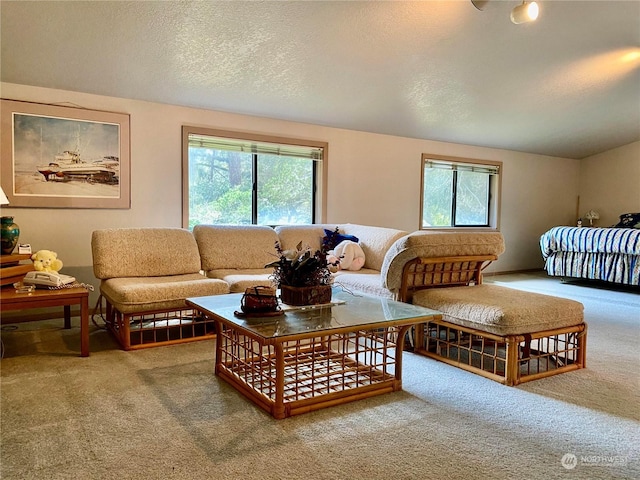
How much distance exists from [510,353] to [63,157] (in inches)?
149

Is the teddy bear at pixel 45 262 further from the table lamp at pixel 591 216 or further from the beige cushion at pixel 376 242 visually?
the table lamp at pixel 591 216

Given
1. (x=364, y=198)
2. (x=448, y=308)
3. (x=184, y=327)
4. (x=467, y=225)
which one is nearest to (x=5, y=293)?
(x=184, y=327)

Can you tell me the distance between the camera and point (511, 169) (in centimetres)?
735

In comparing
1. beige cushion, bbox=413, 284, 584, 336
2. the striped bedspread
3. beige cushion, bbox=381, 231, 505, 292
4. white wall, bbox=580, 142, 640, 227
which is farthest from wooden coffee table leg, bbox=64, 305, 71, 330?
white wall, bbox=580, 142, 640, 227

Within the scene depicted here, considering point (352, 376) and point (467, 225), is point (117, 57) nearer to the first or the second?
point (352, 376)

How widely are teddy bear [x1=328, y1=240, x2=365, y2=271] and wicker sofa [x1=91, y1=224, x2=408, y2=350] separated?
0.10 meters

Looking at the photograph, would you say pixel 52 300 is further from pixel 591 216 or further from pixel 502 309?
pixel 591 216

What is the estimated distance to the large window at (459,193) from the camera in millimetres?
6621

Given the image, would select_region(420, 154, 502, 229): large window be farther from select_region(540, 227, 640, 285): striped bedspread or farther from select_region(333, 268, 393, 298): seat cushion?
select_region(333, 268, 393, 298): seat cushion

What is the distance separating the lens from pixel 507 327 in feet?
8.42

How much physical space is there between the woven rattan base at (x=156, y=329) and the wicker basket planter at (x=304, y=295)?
0.91 m

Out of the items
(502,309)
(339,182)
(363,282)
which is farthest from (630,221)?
(502,309)

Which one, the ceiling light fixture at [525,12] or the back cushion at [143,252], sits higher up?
the ceiling light fixture at [525,12]

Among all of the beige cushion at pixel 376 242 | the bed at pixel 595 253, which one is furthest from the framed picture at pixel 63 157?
the bed at pixel 595 253
